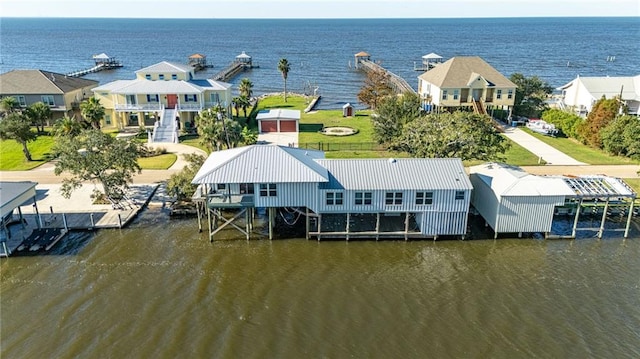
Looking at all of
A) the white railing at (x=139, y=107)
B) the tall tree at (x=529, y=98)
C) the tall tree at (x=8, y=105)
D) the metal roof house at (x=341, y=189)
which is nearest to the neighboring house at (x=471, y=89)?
the tall tree at (x=529, y=98)

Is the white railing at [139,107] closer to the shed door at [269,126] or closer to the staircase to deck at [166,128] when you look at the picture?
the staircase to deck at [166,128]

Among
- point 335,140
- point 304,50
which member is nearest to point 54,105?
point 335,140

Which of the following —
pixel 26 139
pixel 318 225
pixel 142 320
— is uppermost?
pixel 26 139

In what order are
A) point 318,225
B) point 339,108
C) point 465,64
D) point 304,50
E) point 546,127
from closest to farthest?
point 318,225, point 546,127, point 465,64, point 339,108, point 304,50

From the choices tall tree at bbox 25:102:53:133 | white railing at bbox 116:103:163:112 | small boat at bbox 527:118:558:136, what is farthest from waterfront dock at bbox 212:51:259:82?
Result: small boat at bbox 527:118:558:136

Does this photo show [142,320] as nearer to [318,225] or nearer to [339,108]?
[318,225]

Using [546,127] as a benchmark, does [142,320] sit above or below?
below

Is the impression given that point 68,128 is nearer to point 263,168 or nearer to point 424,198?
point 263,168
